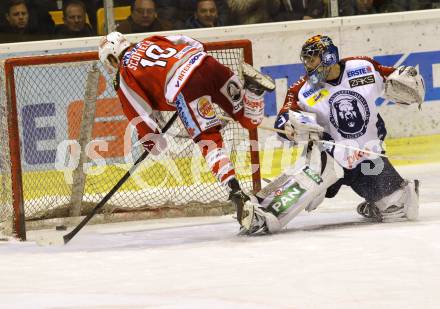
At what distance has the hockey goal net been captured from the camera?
588 cm

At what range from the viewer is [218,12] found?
24.8 ft

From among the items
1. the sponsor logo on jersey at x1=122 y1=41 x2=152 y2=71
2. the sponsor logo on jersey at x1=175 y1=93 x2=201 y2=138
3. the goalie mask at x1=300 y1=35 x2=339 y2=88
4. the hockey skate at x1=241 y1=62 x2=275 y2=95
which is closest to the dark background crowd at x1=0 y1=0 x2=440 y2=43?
the sponsor logo on jersey at x1=122 y1=41 x2=152 y2=71

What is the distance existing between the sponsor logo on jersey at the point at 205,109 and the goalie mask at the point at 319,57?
487mm

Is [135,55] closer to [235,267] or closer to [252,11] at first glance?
[235,267]

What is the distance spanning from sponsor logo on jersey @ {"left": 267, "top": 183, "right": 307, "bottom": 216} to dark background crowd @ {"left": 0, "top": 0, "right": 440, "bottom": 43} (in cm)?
267

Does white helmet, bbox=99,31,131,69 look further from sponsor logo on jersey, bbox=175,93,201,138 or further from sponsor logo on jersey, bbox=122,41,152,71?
sponsor logo on jersey, bbox=175,93,201,138

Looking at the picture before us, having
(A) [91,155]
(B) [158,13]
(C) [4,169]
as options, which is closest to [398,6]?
(B) [158,13]

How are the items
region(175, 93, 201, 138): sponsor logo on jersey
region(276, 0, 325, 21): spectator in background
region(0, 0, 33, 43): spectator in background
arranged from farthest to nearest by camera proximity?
region(276, 0, 325, 21): spectator in background → region(0, 0, 33, 43): spectator in background → region(175, 93, 201, 138): sponsor logo on jersey

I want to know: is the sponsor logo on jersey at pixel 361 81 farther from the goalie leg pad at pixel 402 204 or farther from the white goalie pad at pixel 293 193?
the goalie leg pad at pixel 402 204

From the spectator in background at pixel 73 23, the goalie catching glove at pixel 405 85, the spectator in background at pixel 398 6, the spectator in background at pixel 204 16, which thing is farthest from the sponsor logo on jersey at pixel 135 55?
the spectator in background at pixel 398 6

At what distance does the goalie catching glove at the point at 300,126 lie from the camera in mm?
5031

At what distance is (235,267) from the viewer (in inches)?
161

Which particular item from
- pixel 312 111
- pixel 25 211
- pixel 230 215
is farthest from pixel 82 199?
pixel 312 111

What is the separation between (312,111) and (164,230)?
3.29 ft
